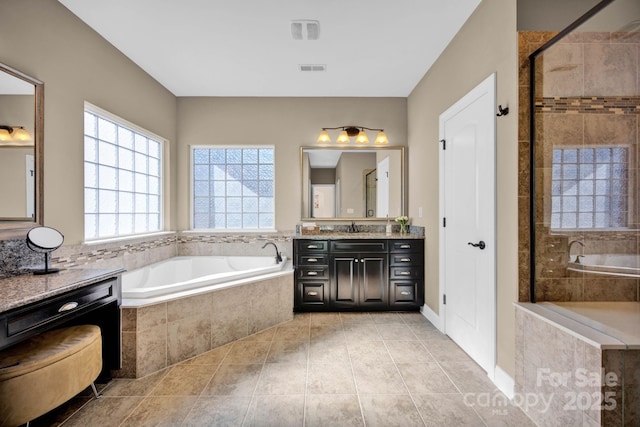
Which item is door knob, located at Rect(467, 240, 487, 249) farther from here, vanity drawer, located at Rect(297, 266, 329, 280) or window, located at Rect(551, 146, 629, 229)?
vanity drawer, located at Rect(297, 266, 329, 280)

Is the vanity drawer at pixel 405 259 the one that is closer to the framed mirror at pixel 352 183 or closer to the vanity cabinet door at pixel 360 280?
the vanity cabinet door at pixel 360 280

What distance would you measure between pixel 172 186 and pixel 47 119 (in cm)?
177

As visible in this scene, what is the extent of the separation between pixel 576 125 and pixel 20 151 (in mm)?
3351

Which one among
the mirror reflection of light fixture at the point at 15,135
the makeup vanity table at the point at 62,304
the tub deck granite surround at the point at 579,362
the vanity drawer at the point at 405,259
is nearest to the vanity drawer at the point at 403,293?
the vanity drawer at the point at 405,259

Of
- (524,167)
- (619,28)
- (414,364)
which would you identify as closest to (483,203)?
(524,167)

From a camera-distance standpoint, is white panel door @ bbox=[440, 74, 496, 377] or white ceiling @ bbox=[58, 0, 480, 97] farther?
white ceiling @ bbox=[58, 0, 480, 97]

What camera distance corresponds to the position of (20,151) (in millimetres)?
1879

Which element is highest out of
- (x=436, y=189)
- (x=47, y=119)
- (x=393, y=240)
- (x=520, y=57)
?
(x=520, y=57)

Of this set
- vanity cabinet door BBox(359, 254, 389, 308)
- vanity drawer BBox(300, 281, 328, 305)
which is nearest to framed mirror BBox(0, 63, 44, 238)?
vanity drawer BBox(300, 281, 328, 305)

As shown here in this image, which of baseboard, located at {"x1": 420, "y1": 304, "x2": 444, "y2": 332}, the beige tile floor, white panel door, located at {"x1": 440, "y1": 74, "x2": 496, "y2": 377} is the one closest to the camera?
the beige tile floor

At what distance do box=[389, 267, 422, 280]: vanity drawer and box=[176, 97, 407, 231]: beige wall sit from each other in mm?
1402

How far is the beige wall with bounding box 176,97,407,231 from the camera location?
390cm

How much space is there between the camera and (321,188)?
154 inches

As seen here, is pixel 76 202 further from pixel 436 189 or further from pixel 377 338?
pixel 436 189
